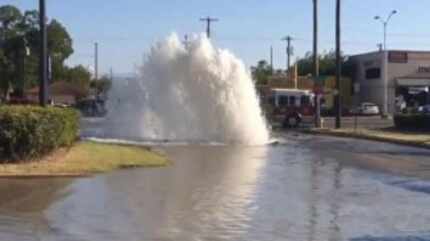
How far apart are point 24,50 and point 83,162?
103916 millimetres

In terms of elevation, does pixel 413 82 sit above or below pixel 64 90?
above

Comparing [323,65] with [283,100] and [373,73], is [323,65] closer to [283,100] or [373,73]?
[373,73]

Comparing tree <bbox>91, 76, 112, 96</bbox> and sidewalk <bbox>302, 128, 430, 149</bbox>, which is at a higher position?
tree <bbox>91, 76, 112, 96</bbox>

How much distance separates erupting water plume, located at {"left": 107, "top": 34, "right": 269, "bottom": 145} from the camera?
39.3 m

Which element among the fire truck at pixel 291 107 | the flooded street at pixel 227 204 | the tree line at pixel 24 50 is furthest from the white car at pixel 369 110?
the flooded street at pixel 227 204

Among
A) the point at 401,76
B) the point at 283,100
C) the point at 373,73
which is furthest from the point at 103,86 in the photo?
the point at 373,73

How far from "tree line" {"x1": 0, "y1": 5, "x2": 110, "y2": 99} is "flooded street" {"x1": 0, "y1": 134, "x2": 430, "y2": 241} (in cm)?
10057

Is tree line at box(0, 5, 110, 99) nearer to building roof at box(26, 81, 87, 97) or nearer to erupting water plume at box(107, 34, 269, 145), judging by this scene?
building roof at box(26, 81, 87, 97)

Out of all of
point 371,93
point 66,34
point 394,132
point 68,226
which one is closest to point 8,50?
point 66,34

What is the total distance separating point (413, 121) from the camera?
48.8 metres

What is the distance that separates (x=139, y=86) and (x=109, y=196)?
23.6 m

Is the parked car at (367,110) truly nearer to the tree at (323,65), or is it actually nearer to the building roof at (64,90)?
the tree at (323,65)

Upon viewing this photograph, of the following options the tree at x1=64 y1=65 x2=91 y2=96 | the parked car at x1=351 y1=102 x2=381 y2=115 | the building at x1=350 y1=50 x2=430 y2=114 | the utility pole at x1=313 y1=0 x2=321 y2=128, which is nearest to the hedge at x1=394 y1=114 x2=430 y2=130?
the utility pole at x1=313 y1=0 x2=321 y2=128

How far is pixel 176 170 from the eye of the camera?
74.5ft
